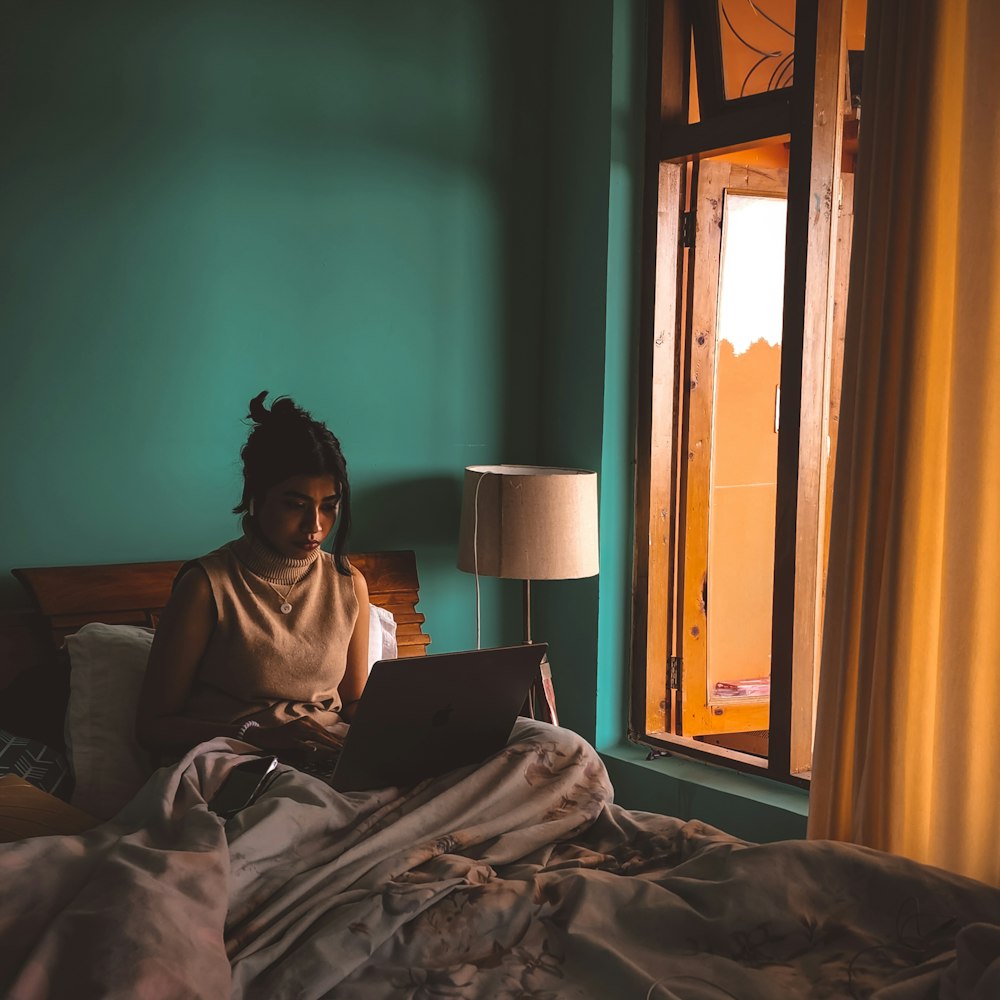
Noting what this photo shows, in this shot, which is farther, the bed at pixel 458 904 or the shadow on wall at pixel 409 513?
the shadow on wall at pixel 409 513

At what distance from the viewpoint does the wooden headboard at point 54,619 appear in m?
2.21

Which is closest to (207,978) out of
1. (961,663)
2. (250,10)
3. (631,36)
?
(961,663)

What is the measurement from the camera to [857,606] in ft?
7.64

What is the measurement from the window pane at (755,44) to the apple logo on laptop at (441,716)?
2.15m

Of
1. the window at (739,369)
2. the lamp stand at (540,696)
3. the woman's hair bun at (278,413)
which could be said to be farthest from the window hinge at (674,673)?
the woman's hair bun at (278,413)

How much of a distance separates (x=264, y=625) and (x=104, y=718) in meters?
0.35

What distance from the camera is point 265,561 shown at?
219 cm

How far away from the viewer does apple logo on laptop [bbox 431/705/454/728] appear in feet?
5.77

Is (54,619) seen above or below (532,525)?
below

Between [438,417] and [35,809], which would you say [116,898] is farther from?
[438,417]

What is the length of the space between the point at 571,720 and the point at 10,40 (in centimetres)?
232

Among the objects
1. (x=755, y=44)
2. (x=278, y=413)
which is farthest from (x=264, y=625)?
(x=755, y=44)

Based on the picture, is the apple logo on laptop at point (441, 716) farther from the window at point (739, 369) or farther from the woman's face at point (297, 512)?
the window at point (739, 369)

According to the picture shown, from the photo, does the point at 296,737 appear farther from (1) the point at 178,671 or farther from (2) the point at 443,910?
(2) the point at 443,910
